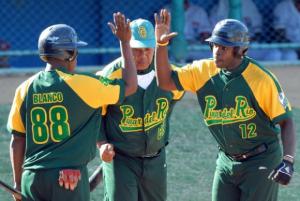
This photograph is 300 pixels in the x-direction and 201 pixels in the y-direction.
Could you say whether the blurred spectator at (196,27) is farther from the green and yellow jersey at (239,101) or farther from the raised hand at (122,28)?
the raised hand at (122,28)

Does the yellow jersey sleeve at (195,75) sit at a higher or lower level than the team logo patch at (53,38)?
lower

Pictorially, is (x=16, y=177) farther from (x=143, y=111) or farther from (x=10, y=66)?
(x=10, y=66)

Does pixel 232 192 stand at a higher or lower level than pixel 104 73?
lower

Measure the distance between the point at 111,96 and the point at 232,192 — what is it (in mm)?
1038

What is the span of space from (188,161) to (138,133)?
7.87 feet

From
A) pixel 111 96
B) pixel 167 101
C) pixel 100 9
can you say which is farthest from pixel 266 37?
pixel 111 96

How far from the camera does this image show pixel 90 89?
4.79 metres

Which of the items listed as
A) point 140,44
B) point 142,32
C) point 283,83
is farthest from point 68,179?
point 283,83

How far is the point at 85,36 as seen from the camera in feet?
40.9

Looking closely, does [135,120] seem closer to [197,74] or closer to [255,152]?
[197,74]

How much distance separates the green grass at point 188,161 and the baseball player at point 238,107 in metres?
1.63

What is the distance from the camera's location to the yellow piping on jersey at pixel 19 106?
481 cm

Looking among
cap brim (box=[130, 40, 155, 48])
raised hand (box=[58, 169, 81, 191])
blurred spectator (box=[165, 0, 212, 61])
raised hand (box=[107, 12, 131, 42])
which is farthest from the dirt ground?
raised hand (box=[58, 169, 81, 191])

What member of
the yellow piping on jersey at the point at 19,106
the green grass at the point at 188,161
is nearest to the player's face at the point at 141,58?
the yellow piping on jersey at the point at 19,106
